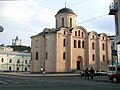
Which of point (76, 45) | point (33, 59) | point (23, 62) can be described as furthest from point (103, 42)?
point (23, 62)

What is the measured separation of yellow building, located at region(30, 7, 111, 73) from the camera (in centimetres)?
7138

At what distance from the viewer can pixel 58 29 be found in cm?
7331

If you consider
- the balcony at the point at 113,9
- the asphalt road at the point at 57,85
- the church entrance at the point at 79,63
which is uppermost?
the balcony at the point at 113,9

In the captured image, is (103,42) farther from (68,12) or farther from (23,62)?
(23,62)

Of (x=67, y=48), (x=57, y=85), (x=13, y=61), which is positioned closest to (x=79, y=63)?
(x=67, y=48)

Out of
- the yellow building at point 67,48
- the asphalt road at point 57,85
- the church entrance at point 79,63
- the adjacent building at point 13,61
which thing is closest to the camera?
the asphalt road at point 57,85

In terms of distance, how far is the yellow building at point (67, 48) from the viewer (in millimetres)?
→ 71375

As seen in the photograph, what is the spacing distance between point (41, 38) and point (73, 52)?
34.8ft

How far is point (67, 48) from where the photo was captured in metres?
73.1

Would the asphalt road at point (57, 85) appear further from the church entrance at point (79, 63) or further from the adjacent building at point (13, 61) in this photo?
the adjacent building at point (13, 61)

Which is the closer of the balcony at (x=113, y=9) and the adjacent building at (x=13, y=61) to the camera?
the balcony at (x=113, y=9)

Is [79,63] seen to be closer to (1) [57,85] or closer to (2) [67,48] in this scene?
(2) [67,48]

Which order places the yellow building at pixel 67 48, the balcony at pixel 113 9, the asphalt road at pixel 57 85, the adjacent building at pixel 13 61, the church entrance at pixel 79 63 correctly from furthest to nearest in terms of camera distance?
the adjacent building at pixel 13 61 → the church entrance at pixel 79 63 → the yellow building at pixel 67 48 → the balcony at pixel 113 9 → the asphalt road at pixel 57 85

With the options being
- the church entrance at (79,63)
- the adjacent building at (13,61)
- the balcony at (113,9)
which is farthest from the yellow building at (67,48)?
the balcony at (113,9)
